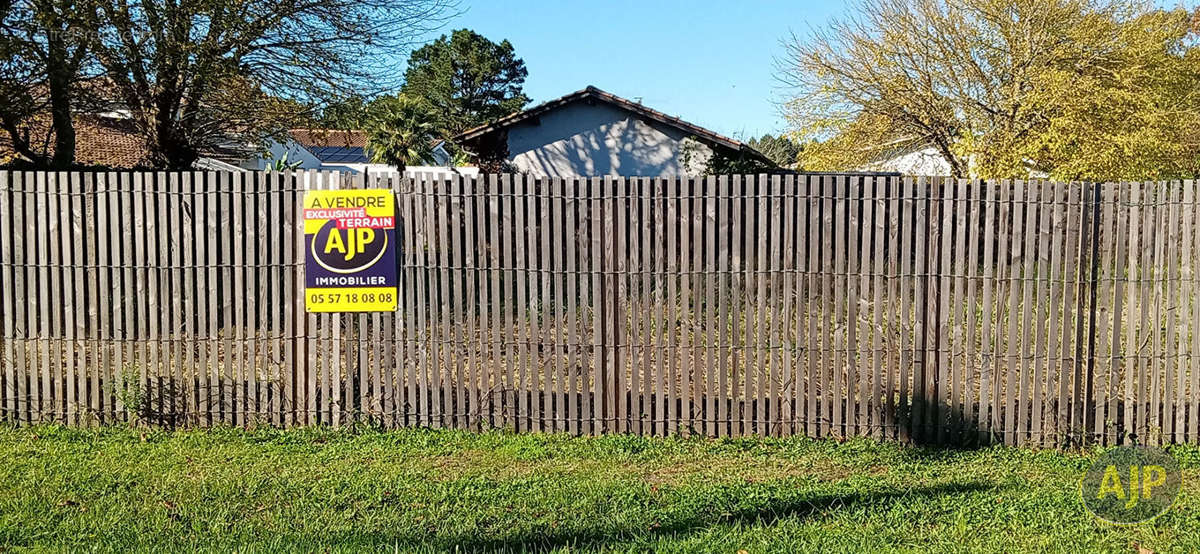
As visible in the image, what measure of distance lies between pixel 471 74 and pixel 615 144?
36.4 metres

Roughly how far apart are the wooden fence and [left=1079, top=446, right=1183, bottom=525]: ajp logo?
30 centimetres

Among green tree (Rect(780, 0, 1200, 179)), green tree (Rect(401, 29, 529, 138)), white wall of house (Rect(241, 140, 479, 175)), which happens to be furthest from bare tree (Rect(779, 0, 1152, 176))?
green tree (Rect(401, 29, 529, 138))

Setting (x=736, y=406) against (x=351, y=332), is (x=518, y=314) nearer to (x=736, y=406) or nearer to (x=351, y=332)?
(x=351, y=332)

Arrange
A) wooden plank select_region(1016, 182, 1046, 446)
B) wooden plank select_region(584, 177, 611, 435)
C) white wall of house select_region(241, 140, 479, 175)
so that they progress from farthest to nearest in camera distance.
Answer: white wall of house select_region(241, 140, 479, 175) < wooden plank select_region(584, 177, 611, 435) < wooden plank select_region(1016, 182, 1046, 446)

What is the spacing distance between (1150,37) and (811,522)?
2161 cm

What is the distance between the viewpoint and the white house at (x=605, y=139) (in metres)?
22.9

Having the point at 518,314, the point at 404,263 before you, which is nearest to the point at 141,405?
the point at 404,263

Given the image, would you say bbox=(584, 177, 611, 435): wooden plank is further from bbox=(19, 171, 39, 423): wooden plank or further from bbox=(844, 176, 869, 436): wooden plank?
bbox=(19, 171, 39, 423): wooden plank

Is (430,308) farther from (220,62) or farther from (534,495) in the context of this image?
(220,62)

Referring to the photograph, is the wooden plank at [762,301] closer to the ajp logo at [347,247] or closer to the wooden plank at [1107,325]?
the wooden plank at [1107,325]

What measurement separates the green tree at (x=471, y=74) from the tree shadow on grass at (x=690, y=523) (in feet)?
169

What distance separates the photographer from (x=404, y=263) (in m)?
6.48

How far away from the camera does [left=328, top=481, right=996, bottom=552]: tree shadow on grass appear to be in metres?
4.20

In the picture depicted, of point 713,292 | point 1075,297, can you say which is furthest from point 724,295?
point 1075,297
